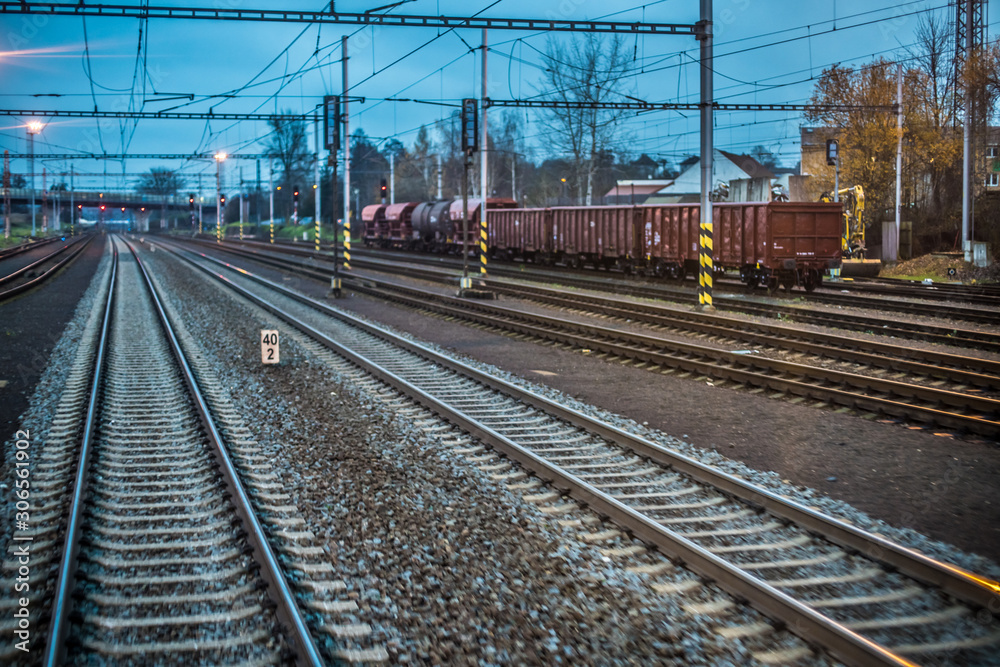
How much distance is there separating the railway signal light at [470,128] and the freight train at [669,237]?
2015mm

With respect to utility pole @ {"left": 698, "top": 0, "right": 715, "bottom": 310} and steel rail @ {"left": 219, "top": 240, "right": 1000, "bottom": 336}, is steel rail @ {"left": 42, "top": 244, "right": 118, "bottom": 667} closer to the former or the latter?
steel rail @ {"left": 219, "top": 240, "right": 1000, "bottom": 336}

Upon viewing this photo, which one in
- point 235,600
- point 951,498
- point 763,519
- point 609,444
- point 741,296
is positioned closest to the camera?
point 235,600

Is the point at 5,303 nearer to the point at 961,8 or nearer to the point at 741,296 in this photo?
the point at 741,296

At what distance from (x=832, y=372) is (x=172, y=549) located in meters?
8.52

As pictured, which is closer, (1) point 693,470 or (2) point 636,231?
(1) point 693,470

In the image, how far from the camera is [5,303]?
24109 millimetres

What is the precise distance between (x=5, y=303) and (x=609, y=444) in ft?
72.8

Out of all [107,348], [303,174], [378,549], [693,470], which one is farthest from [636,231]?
[303,174]

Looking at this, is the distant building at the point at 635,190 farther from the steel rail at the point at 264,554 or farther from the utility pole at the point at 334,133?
the steel rail at the point at 264,554

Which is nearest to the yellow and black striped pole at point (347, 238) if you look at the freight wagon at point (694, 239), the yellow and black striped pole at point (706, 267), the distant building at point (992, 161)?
the freight wagon at point (694, 239)

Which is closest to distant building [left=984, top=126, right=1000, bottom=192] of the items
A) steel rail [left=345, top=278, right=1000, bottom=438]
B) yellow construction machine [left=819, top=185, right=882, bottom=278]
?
yellow construction machine [left=819, top=185, right=882, bottom=278]

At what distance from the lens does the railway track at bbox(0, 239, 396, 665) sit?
441 centimetres

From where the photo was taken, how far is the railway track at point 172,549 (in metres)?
4.41

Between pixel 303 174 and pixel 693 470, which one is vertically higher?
pixel 303 174
